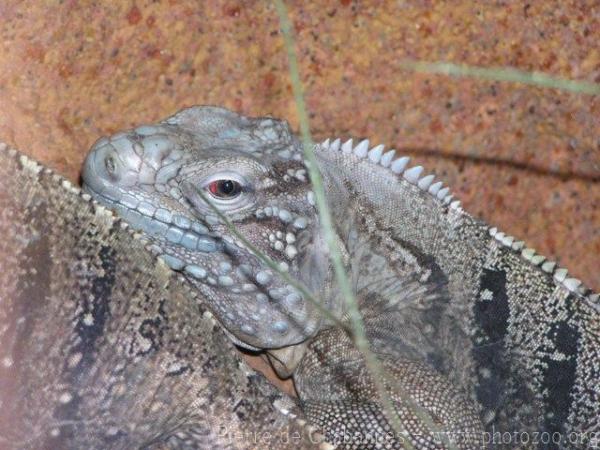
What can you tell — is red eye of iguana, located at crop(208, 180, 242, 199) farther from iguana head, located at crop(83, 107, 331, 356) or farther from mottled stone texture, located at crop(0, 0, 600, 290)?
mottled stone texture, located at crop(0, 0, 600, 290)

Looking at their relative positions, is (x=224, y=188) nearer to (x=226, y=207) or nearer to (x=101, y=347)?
(x=226, y=207)

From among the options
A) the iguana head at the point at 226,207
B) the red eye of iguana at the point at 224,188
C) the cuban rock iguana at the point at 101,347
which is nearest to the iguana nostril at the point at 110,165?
the iguana head at the point at 226,207

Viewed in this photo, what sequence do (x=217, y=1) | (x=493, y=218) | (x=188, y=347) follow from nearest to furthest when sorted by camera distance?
(x=188, y=347)
(x=217, y=1)
(x=493, y=218)

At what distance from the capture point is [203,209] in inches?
139

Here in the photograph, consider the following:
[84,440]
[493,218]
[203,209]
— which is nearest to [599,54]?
[493,218]

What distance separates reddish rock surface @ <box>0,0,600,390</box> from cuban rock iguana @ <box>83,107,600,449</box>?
435mm

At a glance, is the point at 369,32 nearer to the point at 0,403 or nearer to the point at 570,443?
the point at 570,443

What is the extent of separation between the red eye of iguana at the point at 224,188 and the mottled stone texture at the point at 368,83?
0.73m

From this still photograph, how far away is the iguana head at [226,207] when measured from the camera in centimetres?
349

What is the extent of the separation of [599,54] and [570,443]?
2049 millimetres

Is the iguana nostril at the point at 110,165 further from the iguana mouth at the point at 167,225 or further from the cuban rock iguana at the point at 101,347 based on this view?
the cuban rock iguana at the point at 101,347

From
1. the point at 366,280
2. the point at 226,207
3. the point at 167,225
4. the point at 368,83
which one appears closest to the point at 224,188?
the point at 226,207

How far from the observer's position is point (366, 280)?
12.9ft

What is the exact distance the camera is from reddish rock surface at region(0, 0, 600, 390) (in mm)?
3793
